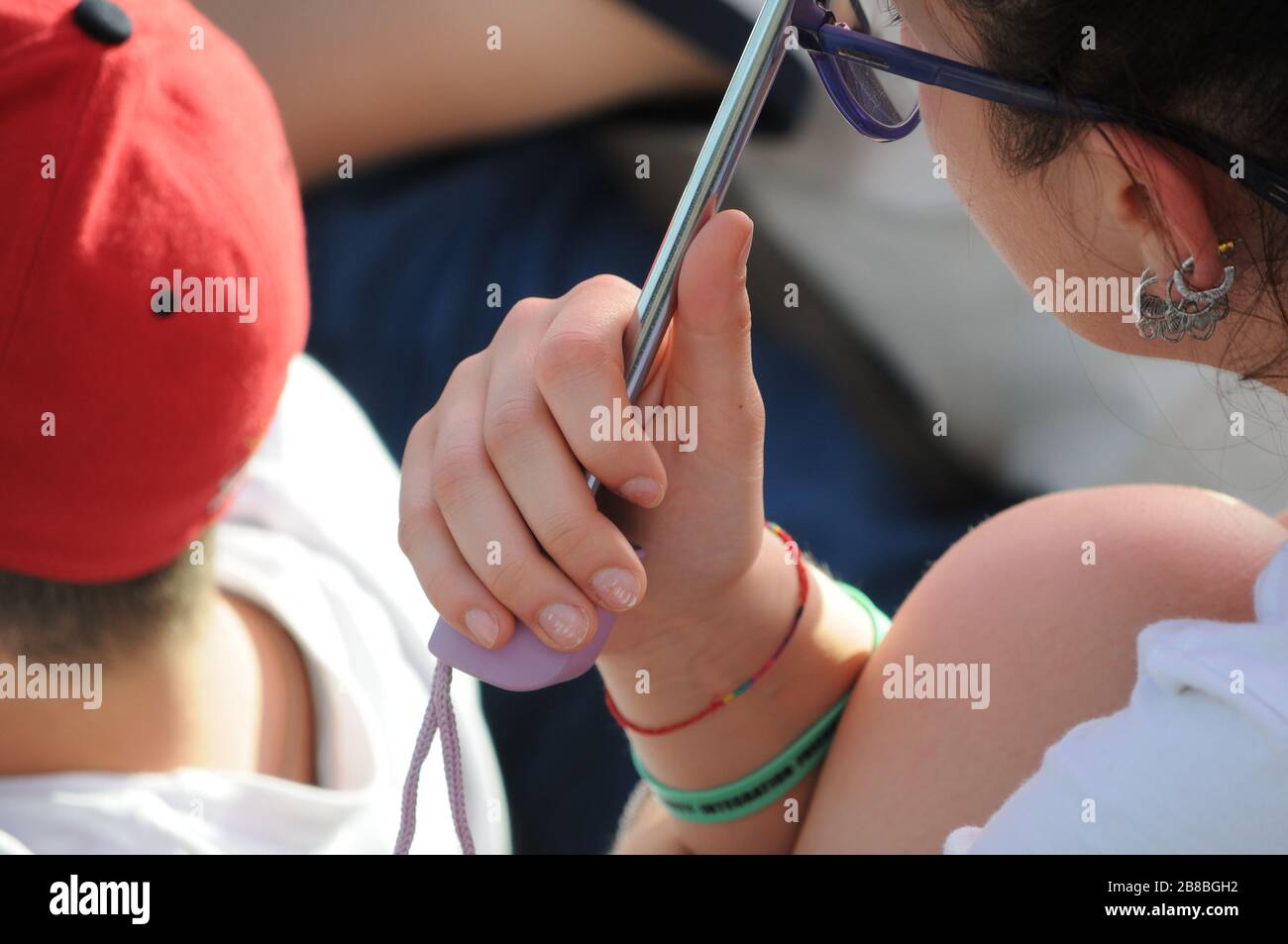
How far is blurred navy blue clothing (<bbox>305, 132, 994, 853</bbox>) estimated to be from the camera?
0.97 meters

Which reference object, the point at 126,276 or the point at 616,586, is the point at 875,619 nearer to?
the point at 616,586

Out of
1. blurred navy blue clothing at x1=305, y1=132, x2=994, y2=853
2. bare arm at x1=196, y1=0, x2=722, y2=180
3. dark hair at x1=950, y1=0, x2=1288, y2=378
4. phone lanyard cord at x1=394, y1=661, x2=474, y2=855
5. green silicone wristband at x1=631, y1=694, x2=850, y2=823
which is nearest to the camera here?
dark hair at x1=950, y1=0, x2=1288, y2=378

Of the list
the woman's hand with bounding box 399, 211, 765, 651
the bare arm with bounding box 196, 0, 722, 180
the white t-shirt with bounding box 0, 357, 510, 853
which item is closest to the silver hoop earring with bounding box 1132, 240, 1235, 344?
the woman's hand with bounding box 399, 211, 765, 651

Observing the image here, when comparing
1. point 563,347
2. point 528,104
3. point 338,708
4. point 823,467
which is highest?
point 528,104

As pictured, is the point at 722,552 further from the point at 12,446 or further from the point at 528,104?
the point at 528,104

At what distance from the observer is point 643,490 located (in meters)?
0.44

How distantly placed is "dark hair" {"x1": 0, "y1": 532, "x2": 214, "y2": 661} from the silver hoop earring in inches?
18.6

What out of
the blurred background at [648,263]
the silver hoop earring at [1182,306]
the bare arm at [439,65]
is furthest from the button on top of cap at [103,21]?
the bare arm at [439,65]

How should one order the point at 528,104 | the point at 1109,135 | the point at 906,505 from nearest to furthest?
the point at 1109,135
the point at 906,505
the point at 528,104

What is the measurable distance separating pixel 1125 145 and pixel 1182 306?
0.19 ft

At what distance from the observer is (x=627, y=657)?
1.84ft

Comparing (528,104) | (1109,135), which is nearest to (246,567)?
(1109,135)

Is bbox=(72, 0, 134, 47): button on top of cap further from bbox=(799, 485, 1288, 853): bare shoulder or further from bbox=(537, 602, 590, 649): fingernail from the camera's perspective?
bbox=(799, 485, 1288, 853): bare shoulder
